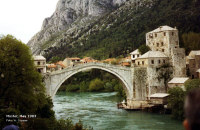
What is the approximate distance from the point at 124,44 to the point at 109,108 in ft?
157

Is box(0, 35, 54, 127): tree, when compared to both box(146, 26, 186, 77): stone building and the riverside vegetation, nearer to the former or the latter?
the riverside vegetation

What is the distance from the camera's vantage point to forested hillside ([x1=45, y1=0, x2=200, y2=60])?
69.5m

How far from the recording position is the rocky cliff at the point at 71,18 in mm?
120875

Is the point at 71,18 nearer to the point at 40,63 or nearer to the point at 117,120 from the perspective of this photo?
the point at 40,63

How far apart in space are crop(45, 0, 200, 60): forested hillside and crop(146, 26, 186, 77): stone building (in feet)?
81.8

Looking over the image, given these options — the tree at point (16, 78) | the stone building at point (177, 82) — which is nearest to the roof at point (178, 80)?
the stone building at point (177, 82)

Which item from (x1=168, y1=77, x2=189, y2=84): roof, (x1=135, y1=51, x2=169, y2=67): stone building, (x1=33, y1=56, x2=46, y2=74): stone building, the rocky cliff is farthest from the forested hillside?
(x1=33, y1=56, x2=46, y2=74): stone building

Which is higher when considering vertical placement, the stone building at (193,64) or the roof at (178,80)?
the stone building at (193,64)

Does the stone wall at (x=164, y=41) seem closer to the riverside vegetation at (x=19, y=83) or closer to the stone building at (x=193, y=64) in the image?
the stone building at (x=193, y=64)

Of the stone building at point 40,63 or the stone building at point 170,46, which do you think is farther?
the stone building at point 170,46

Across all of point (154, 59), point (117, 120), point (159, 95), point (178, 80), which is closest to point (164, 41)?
point (154, 59)

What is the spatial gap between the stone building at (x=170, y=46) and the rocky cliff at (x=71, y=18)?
80108 mm

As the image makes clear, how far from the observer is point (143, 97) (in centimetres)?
3197

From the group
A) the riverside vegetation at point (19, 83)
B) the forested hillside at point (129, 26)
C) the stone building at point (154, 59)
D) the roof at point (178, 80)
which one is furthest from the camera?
the forested hillside at point (129, 26)
